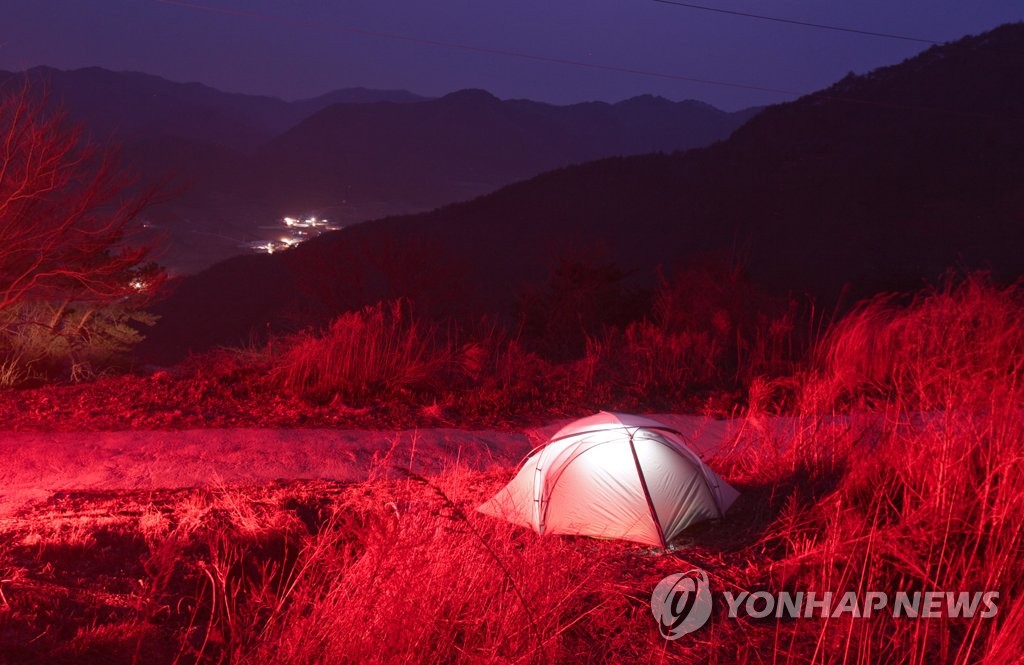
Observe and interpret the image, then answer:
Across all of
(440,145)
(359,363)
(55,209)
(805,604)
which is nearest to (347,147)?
(440,145)

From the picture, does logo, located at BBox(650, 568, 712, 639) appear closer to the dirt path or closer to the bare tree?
the dirt path

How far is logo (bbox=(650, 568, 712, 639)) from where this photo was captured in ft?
14.0

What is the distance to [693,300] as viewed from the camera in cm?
1773

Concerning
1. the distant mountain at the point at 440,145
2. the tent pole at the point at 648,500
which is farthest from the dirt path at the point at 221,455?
the distant mountain at the point at 440,145

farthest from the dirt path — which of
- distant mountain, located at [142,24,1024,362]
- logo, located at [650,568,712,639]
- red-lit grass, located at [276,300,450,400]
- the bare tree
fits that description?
distant mountain, located at [142,24,1024,362]

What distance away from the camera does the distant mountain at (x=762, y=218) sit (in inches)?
1208

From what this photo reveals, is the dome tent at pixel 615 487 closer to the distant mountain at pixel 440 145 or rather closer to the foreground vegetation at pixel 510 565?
the foreground vegetation at pixel 510 565

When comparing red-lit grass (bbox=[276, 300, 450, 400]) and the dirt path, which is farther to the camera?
red-lit grass (bbox=[276, 300, 450, 400])

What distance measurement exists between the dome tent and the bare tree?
8.82 metres

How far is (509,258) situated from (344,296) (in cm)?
2620

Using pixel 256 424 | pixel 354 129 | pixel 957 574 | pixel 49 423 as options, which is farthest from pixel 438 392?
pixel 354 129

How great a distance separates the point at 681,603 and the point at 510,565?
38.0 inches

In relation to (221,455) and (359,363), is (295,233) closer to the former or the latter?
(359,363)

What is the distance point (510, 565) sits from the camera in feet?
13.6
